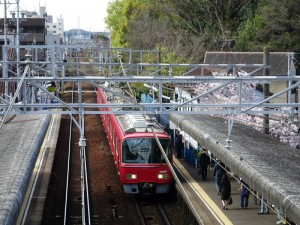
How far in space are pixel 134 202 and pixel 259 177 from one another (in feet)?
22.4

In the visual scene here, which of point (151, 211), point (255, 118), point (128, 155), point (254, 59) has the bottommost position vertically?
point (151, 211)

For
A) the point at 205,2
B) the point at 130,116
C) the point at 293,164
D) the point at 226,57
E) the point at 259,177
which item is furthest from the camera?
the point at 205,2

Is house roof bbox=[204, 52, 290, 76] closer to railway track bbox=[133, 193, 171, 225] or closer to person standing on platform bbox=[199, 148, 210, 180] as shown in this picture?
person standing on platform bbox=[199, 148, 210, 180]

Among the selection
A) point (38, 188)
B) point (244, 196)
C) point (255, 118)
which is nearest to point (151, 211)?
point (244, 196)

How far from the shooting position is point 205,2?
1720 inches

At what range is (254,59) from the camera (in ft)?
92.3

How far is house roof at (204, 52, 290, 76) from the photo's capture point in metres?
27.1

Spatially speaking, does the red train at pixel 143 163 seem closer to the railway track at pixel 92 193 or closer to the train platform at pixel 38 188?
the railway track at pixel 92 193

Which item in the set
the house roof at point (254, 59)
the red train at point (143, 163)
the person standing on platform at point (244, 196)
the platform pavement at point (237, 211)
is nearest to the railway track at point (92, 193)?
the red train at point (143, 163)

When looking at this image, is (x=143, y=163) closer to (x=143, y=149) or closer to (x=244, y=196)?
(x=143, y=149)

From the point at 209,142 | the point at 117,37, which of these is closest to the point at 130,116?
the point at 209,142

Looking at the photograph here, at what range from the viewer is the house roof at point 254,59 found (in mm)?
27125

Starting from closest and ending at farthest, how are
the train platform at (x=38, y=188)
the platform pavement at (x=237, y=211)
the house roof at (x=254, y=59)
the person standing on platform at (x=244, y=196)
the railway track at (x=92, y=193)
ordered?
the platform pavement at (x=237, y=211) → the train platform at (x=38, y=188) → the person standing on platform at (x=244, y=196) → the railway track at (x=92, y=193) → the house roof at (x=254, y=59)

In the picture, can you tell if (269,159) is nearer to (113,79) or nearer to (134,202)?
(113,79)
